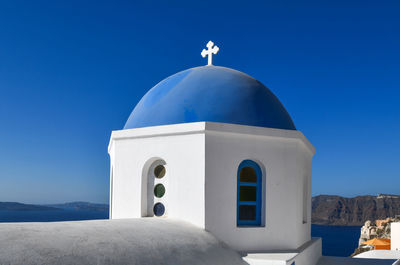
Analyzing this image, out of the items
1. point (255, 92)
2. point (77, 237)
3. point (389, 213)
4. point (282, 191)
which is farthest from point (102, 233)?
point (389, 213)

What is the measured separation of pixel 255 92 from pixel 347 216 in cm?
18463

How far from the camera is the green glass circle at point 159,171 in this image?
7.30 m

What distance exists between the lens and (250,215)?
729 cm

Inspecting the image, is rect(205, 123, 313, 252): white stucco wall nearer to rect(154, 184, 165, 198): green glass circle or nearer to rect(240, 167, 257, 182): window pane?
rect(240, 167, 257, 182): window pane

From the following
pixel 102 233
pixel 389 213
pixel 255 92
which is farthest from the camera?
pixel 389 213

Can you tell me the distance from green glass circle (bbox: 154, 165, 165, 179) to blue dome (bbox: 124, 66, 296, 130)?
815 mm

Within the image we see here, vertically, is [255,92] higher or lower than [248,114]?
higher

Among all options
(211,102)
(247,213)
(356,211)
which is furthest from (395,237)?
(356,211)

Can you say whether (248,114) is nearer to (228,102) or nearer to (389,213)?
(228,102)

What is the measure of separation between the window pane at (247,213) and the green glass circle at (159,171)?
157 centimetres

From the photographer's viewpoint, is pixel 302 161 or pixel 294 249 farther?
pixel 302 161

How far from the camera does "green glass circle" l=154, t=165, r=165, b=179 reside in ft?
24.0

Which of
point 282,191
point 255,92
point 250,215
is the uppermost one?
point 255,92

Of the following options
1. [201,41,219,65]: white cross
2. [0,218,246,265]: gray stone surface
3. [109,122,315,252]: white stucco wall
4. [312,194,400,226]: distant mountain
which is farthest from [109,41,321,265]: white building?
[312,194,400,226]: distant mountain
